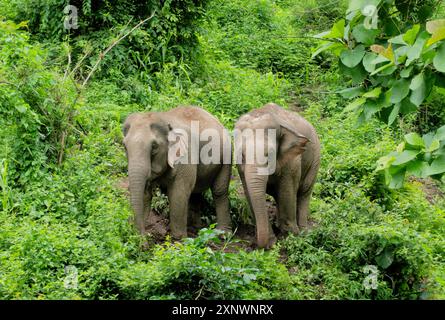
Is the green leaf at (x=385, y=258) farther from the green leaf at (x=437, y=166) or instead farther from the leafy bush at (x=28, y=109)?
the green leaf at (x=437, y=166)

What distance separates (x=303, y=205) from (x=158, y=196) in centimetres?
174

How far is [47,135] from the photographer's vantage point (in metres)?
11.1

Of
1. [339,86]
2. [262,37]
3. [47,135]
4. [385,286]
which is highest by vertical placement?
[262,37]

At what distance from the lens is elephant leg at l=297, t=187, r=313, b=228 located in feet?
37.6

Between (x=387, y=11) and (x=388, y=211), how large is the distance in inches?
190

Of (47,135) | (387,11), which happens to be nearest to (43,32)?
(47,135)

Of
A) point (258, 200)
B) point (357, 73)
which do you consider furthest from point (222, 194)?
point (357, 73)

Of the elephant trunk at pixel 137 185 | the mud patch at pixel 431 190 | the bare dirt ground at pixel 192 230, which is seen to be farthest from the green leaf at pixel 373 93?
the mud patch at pixel 431 190

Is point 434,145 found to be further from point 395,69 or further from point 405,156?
point 395,69

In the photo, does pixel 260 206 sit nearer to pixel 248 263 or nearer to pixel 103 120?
pixel 248 263

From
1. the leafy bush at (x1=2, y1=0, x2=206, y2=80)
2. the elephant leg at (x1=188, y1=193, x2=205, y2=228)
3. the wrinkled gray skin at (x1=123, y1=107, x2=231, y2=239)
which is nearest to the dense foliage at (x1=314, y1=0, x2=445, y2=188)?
the wrinkled gray skin at (x1=123, y1=107, x2=231, y2=239)

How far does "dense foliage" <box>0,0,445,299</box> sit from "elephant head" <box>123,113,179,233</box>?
0.31 meters

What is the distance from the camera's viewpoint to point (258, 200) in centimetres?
1021

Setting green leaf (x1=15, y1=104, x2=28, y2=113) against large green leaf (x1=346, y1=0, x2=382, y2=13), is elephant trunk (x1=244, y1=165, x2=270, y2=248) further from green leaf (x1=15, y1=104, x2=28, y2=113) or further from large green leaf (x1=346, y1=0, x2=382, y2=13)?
large green leaf (x1=346, y1=0, x2=382, y2=13)
